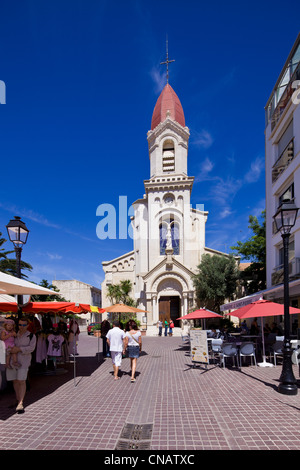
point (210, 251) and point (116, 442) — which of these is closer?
point (116, 442)

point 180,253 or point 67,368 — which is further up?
point 180,253

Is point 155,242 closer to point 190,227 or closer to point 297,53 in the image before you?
point 190,227

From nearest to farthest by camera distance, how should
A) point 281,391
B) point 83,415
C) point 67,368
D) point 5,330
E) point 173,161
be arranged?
point 83,415, point 5,330, point 281,391, point 67,368, point 173,161

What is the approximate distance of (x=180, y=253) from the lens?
31078 millimetres

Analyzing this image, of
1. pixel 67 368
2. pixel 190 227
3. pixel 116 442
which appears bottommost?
pixel 67 368

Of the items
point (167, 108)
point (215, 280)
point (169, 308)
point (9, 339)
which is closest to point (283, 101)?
point (215, 280)

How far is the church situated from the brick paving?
19.6 m

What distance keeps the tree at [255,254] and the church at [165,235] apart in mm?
5201

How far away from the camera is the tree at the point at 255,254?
2631cm

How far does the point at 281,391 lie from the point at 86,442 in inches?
196

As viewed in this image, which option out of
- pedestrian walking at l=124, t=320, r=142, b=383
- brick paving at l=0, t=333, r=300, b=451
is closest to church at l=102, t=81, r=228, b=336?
pedestrian walking at l=124, t=320, r=142, b=383

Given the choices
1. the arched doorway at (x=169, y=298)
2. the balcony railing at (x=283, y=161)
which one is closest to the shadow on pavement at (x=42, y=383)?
the balcony railing at (x=283, y=161)

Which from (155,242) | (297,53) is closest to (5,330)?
(297,53)
